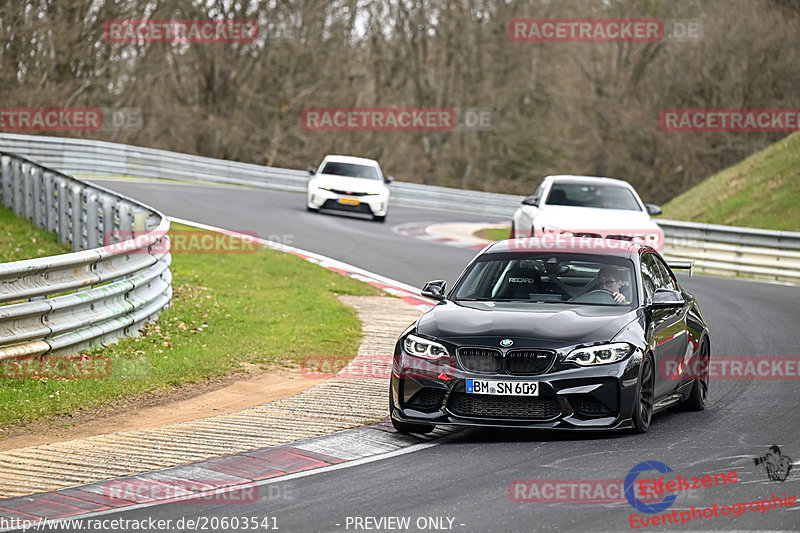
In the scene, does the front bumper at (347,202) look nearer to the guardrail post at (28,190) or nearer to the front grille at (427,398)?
the guardrail post at (28,190)

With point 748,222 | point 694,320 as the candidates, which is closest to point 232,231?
point 748,222

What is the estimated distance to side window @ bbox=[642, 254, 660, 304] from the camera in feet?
30.4

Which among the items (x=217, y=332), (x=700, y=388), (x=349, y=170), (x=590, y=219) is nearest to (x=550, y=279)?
(x=700, y=388)

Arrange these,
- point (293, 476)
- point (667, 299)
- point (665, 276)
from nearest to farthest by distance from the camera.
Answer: point (293, 476)
point (667, 299)
point (665, 276)

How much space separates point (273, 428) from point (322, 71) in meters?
46.4

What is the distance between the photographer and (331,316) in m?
14.8

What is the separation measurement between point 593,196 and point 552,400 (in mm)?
11782

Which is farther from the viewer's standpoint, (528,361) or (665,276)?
(665,276)

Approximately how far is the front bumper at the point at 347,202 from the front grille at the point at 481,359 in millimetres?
21388

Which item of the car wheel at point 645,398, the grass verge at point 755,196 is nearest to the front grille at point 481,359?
the car wheel at point 645,398

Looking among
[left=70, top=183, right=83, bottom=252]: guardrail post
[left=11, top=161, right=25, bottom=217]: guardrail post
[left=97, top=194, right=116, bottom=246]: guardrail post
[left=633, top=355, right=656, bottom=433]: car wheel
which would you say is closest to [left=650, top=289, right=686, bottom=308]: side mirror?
[left=633, top=355, right=656, bottom=433]: car wheel

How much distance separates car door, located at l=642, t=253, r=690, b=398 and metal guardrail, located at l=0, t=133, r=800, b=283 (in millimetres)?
13046

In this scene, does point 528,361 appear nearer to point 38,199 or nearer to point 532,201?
point 532,201

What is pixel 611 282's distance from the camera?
30.2ft
